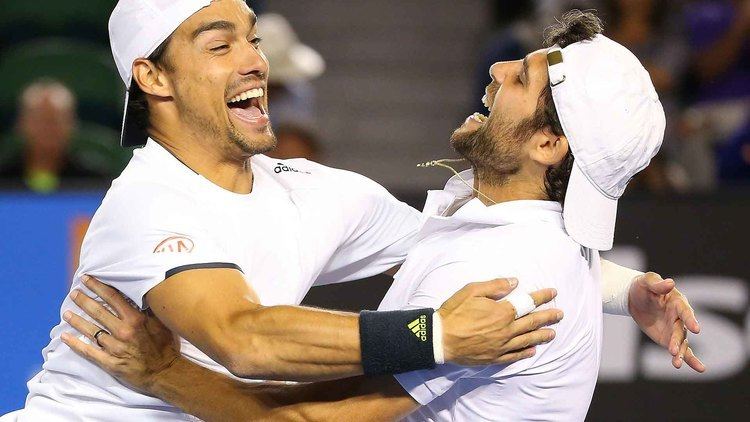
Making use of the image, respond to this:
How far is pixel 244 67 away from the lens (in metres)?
3.68

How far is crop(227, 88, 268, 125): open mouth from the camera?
3.71 meters

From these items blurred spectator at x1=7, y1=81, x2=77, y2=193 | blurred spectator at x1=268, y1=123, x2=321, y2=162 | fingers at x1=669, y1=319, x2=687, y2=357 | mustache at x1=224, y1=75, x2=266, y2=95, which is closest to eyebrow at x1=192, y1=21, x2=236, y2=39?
mustache at x1=224, y1=75, x2=266, y2=95

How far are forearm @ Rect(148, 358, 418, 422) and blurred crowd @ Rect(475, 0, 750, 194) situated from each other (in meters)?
3.95

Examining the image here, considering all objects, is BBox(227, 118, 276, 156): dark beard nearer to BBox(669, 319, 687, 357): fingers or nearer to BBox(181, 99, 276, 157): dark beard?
BBox(181, 99, 276, 157): dark beard

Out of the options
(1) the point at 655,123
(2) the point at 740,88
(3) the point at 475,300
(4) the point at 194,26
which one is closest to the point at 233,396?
(3) the point at 475,300

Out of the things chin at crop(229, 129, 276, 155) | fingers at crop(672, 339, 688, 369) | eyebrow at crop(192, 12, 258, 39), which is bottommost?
fingers at crop(672, 339, 688, 369)

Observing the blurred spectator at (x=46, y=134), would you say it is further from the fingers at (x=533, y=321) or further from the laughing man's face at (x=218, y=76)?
the fingers at (x=533, y=321)

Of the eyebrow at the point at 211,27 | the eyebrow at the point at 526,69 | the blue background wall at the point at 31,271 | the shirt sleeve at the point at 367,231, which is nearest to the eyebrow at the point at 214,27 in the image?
the eyebrow at the point at 211,27

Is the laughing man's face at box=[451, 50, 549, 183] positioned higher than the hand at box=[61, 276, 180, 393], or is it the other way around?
the laughing man's face at box=[451, 50, 549, 183]

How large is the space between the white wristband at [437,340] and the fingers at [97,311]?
928 mm

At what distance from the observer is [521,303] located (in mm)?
3133

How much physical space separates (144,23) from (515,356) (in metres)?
1.42

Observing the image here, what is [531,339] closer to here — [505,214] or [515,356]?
[515,356]

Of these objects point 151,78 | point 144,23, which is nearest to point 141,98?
point 151,78
